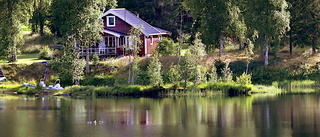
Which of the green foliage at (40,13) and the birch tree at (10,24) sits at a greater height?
the green foliage at (40,13)

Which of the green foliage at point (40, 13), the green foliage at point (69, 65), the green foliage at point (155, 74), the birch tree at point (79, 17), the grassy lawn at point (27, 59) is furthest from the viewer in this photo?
the green foliage at point (40, 13)

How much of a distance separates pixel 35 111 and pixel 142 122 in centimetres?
927

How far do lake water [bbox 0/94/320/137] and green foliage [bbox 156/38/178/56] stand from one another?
13897mm

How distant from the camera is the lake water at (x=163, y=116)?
3219 cm

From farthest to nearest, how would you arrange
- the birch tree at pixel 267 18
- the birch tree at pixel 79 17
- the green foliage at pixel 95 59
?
the green foliage at pixel 95 59, the birch tree at pixel 267 18, the birch tree at pixel 79 17

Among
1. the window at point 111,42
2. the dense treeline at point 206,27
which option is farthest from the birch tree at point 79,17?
the window at point 111,42

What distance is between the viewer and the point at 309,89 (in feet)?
167

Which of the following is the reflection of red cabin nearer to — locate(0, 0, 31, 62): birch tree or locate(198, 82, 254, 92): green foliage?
locate(0, 0, 31, 62): birch tree

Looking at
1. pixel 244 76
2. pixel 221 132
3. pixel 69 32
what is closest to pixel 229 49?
pixel 244 76

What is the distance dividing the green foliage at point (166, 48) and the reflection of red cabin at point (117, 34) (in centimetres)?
175

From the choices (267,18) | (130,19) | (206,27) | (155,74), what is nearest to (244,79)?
(267,18)

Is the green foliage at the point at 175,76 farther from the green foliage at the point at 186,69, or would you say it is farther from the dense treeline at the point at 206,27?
the green foliage at the point at 186,69

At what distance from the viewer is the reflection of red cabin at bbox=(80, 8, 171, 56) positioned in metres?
62.2

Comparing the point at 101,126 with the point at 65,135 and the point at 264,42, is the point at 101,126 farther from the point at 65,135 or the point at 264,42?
the point at 264,42
